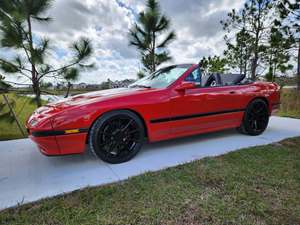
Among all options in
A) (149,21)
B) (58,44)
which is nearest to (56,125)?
(58,44)

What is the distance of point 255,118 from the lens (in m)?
3.05

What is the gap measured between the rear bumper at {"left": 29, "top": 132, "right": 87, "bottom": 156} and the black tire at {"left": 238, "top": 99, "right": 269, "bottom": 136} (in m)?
2.44

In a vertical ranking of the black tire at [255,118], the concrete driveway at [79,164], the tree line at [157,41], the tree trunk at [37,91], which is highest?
the tree line at [157,41]

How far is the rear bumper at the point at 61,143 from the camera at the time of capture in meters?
1.80

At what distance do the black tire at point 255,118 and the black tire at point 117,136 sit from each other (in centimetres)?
180

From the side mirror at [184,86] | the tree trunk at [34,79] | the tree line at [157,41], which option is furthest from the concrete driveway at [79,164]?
the tree line at [157,41]

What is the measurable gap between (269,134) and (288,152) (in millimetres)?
857

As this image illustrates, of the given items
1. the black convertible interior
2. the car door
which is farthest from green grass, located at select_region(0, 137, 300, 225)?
the black convertible interior

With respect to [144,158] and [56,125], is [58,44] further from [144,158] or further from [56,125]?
[144,158]

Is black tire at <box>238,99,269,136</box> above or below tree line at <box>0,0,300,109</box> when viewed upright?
below

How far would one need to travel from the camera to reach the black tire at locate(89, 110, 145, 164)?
77.3 inches

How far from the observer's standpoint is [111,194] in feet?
4.92

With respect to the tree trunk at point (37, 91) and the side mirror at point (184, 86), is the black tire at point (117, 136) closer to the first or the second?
the side mirror at point (184, 86)

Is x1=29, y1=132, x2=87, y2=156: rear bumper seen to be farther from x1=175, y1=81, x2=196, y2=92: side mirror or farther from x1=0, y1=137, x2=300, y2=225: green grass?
x1=175, y1=81, x2=196, y2=92: side mirror
